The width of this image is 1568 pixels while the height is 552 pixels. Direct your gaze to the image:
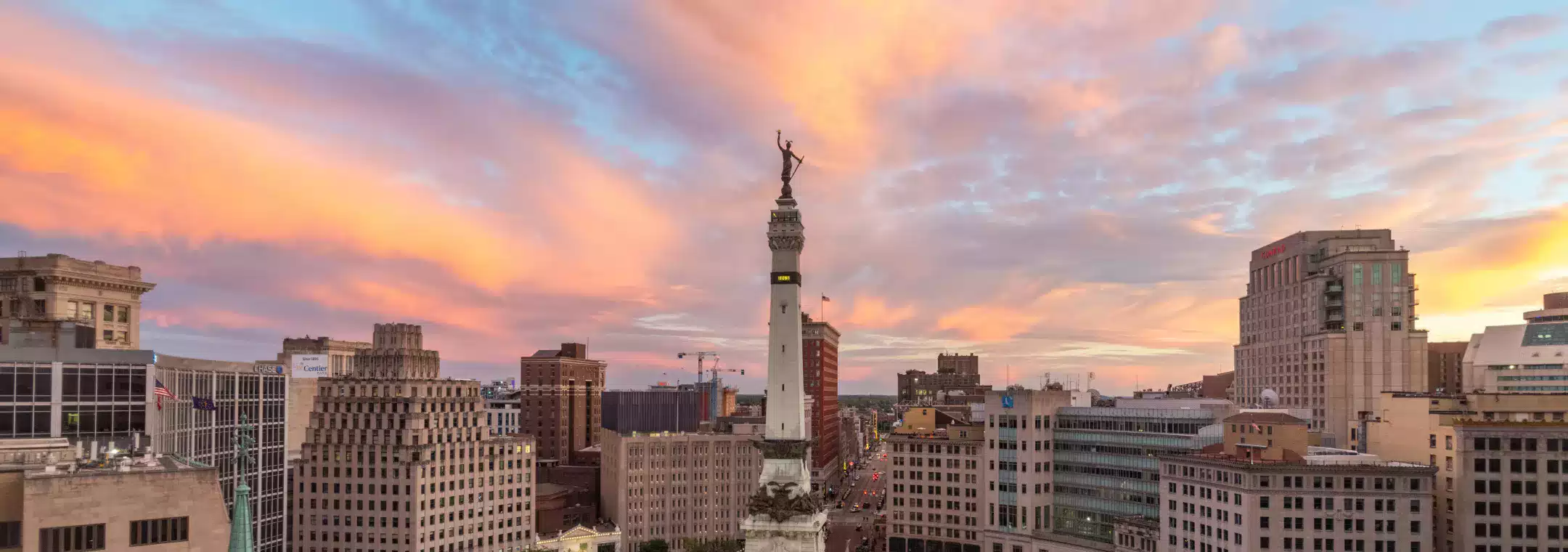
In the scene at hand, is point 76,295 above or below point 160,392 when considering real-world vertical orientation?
above

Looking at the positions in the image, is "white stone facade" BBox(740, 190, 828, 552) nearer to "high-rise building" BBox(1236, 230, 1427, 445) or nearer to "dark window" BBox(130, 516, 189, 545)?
"dark window" BBox(130, 516, 189, 545)

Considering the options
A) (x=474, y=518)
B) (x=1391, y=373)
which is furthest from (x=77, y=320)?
(x=1391, y=373)

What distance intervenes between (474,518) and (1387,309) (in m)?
171

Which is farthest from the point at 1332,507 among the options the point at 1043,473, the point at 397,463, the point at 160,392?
the point at 397,463

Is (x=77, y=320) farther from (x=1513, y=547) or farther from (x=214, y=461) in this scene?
Answer: (x=1513, y=547)

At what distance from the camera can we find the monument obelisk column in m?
107

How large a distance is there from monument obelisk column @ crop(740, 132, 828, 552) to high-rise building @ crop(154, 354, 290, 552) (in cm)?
5065

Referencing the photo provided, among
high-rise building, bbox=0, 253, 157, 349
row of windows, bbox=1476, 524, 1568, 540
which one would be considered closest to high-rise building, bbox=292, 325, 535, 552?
high-rise building, bbox=0, 253, 157, 349

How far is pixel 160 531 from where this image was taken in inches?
1677

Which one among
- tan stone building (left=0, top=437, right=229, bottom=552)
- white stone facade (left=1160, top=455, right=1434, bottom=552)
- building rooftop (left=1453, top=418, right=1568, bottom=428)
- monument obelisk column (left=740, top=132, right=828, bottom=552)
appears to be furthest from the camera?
building rooftop (left=1453, top=418, right=1568, bottom=428)

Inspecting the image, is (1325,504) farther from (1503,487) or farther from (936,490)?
(936,490)

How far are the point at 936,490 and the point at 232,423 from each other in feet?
383

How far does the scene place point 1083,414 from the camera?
16062 cm

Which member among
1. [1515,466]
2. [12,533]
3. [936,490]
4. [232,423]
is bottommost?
[936,490]
